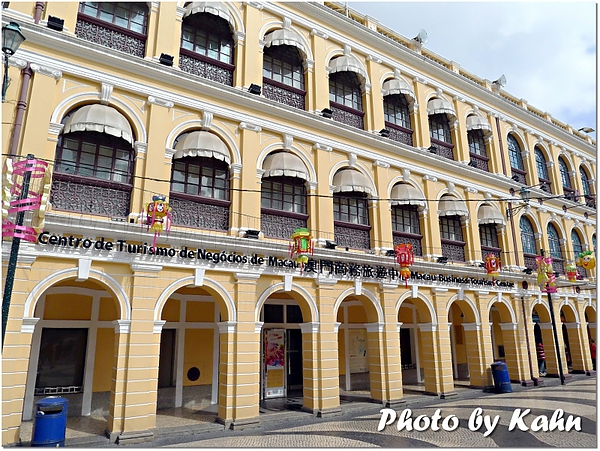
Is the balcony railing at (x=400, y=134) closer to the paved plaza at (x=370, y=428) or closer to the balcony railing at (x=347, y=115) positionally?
the balcony railing at (x=347, y=115)

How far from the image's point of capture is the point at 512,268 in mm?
18172

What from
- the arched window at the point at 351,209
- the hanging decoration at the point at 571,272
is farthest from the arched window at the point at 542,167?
the arched window at the point at 351,209

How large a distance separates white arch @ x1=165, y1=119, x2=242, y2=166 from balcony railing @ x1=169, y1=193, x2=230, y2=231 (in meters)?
1.37

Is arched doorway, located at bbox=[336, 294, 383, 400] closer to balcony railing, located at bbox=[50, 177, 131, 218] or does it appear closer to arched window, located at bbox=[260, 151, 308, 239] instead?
arched window, located at bbox=[260, 151, 308, 239]

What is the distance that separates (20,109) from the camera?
923 cm

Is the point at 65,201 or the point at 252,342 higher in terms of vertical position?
the point at 65,201

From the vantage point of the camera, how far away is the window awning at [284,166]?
1221 centimetres

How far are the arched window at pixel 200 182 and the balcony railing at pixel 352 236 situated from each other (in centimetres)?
387

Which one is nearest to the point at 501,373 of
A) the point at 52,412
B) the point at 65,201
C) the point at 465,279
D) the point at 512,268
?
the point at 465,279

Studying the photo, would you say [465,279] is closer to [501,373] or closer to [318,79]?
[501,373]

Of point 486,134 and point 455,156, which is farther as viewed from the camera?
point 486,134

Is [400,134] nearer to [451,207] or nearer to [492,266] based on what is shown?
[451,207]

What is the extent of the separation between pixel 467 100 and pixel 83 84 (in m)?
16.0

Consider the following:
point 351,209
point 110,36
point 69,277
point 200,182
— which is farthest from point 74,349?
point 351,209
